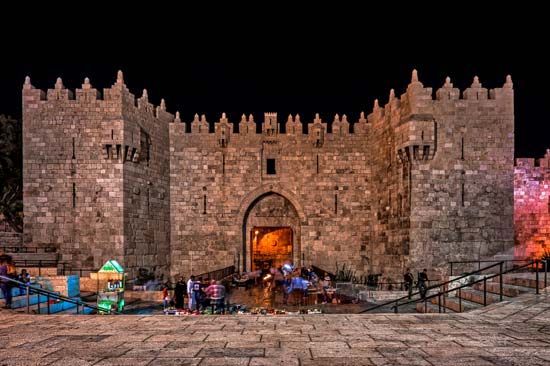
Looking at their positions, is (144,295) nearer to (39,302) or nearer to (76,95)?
(39,302)

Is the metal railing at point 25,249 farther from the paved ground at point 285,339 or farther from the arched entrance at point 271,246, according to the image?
the arched entrance at point 271,246

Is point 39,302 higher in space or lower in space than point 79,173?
lower

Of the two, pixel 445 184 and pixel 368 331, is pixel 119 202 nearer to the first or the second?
pixel 445 184

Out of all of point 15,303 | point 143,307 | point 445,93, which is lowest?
point 143,307

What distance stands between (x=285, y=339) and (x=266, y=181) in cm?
1719

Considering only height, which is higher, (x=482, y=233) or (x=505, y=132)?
(x=505, y=132)

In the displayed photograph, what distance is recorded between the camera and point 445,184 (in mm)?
18344

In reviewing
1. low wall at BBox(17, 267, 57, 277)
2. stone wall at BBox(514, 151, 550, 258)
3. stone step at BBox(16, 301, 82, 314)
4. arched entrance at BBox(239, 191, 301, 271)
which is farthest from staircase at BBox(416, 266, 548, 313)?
low wall at BBox(17, 267, 57, 277)

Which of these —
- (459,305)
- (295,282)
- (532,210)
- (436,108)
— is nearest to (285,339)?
(459,305)

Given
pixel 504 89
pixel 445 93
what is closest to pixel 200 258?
pixel 445 93

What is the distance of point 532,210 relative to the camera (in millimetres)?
21391

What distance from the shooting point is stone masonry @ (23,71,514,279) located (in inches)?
722

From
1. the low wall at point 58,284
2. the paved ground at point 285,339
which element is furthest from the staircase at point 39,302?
the paved ground at point 285,339

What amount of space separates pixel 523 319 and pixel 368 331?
2974 millimetres
